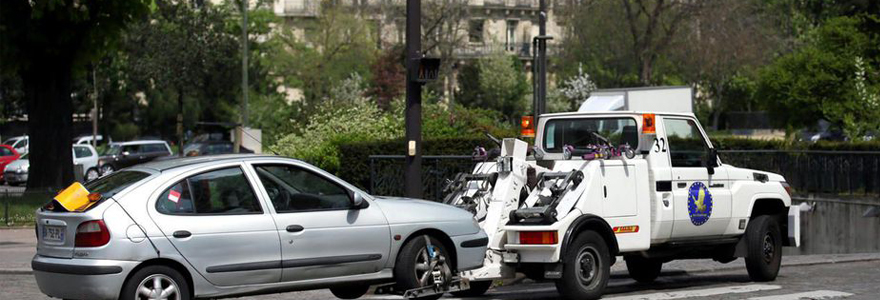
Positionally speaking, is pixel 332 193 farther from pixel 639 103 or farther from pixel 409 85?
pixel 639 103

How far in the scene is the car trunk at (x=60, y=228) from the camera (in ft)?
33.9

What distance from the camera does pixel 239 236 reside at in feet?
35.3

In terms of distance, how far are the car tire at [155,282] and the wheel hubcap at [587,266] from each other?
4158 mm

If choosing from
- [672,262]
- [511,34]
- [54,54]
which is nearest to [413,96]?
[672,262]

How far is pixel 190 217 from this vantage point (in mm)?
10633

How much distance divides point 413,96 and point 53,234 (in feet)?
16.7

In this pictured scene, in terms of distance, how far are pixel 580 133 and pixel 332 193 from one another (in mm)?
3732

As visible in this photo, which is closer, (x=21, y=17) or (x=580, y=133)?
(x=580, y=133)

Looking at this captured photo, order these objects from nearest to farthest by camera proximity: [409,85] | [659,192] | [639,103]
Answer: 1. [659,192]
2. [409,85]
3. [639,103]

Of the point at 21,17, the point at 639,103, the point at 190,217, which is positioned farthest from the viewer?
the point at 639,103

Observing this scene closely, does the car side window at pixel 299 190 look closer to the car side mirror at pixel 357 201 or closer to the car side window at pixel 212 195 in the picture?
the car side mirror at pixel 357 201

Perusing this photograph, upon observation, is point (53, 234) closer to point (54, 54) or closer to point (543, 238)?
point (543, 238)

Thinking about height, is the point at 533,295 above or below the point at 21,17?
below

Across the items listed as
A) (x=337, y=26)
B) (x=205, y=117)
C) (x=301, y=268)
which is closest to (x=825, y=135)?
(x=337, y=26)
